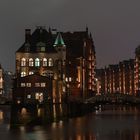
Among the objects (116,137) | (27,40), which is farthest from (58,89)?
(116,137)

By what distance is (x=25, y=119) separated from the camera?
422 ft

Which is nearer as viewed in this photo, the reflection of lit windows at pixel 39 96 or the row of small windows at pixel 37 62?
the reflection of lit windows at pixel 39 96

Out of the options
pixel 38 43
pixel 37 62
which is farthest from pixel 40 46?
pixel 37 62

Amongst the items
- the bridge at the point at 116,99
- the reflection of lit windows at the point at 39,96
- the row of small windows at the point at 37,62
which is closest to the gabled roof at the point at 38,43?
the row of small windows at the point at 37,62

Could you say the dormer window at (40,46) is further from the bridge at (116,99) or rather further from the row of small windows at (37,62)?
the bridge at (116,99)

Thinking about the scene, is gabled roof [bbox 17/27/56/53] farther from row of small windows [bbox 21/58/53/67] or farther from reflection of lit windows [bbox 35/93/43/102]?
reflection of lit windows [bbox 35/93/43/102]

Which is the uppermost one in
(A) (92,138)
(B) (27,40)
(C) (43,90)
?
(B) (27,40)

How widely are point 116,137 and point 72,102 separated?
80.8 meters

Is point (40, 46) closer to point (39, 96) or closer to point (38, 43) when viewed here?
point (38, 43)

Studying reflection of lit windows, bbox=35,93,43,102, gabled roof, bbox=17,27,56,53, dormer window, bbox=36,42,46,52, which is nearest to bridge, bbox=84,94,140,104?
gabled roof, bbox=17,27,56,53

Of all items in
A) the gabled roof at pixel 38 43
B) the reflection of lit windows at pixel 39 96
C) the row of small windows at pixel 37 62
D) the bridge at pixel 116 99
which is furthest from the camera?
the bridge at pixel 116 99

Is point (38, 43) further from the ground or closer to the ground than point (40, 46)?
further from the ground

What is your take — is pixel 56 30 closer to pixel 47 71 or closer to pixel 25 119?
pixel 47 71

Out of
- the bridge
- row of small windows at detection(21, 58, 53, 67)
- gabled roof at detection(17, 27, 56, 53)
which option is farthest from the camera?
the bridge
